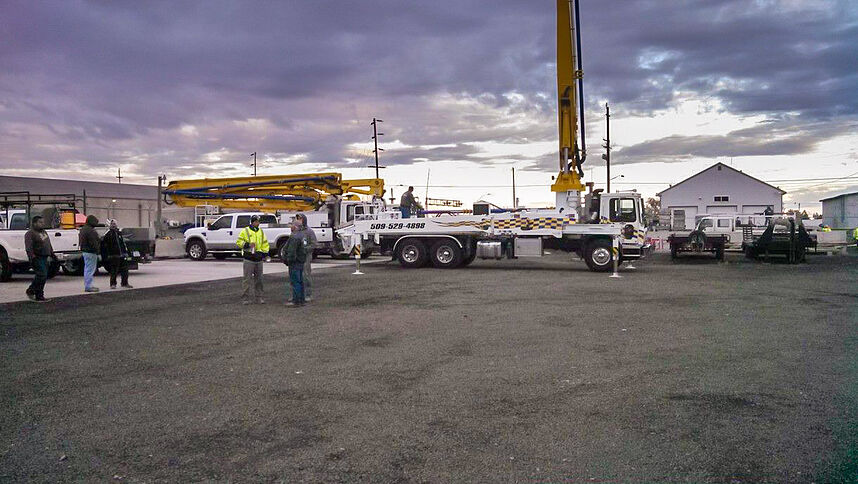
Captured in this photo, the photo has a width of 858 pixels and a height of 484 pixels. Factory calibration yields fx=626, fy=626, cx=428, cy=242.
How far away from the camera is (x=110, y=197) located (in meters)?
46.8

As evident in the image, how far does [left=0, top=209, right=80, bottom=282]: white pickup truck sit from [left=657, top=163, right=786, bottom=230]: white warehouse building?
49374mm

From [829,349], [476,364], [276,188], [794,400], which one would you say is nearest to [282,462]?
[476,364]

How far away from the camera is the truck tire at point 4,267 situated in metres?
15.9

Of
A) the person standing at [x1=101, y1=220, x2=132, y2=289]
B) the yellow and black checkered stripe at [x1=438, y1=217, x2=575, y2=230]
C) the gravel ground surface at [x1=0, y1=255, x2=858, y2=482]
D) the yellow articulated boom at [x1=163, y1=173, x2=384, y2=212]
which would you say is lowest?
the gravel ground surface at [x1=0, y1=255, x2=858, y2=482]

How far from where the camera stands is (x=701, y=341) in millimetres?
7969

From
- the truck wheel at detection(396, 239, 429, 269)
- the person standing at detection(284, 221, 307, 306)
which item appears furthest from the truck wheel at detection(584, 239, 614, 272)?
the person standing at detection(284, 221, 307, 306)

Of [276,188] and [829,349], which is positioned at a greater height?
[276,188]

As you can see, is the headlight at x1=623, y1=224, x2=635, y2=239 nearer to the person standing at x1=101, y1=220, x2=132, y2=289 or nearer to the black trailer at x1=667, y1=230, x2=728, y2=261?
the black trailer at x1=667, y1=230, x2=728, y2=261

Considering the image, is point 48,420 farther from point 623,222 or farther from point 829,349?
point 623,222

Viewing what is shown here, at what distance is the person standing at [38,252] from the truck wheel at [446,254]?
37.4ft

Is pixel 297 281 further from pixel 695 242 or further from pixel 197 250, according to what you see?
pixel 695 242

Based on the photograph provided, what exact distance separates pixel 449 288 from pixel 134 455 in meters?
10.6

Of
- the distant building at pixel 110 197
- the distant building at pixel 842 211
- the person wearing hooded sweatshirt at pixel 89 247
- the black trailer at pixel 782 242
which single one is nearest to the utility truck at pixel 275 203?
the person wearing hooded sweatshirt at pixel 89 247

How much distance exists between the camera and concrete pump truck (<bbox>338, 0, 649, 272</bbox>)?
19562 mm
